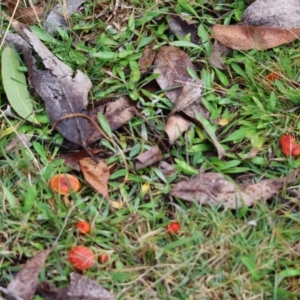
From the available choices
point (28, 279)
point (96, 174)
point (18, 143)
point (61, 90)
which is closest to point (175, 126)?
point (96, 174)

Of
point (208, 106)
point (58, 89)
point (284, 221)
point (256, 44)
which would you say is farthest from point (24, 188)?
point (256, 44)

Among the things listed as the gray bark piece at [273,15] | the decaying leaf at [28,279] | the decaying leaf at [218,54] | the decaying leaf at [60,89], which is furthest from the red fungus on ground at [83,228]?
Answer: the gray bark piece at [273,15]

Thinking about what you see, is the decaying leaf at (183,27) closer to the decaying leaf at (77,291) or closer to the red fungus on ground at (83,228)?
the red fungus on ground at (83,228)

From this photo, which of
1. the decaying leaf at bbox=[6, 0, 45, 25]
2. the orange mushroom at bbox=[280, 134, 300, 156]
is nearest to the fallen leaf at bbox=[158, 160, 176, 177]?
the orange mushroom at bbox=[280, 134, 300, 156]

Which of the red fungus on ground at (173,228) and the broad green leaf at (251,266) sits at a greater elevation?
the red fungus on ground at (173,228)

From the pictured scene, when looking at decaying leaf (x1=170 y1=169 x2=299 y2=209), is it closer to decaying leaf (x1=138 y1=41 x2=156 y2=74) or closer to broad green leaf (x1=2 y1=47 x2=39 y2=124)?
decaying leaf (x1=138 y1=41 x2=156 y2=74)

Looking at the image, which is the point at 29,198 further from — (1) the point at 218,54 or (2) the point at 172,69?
(1) the point at 218,54
